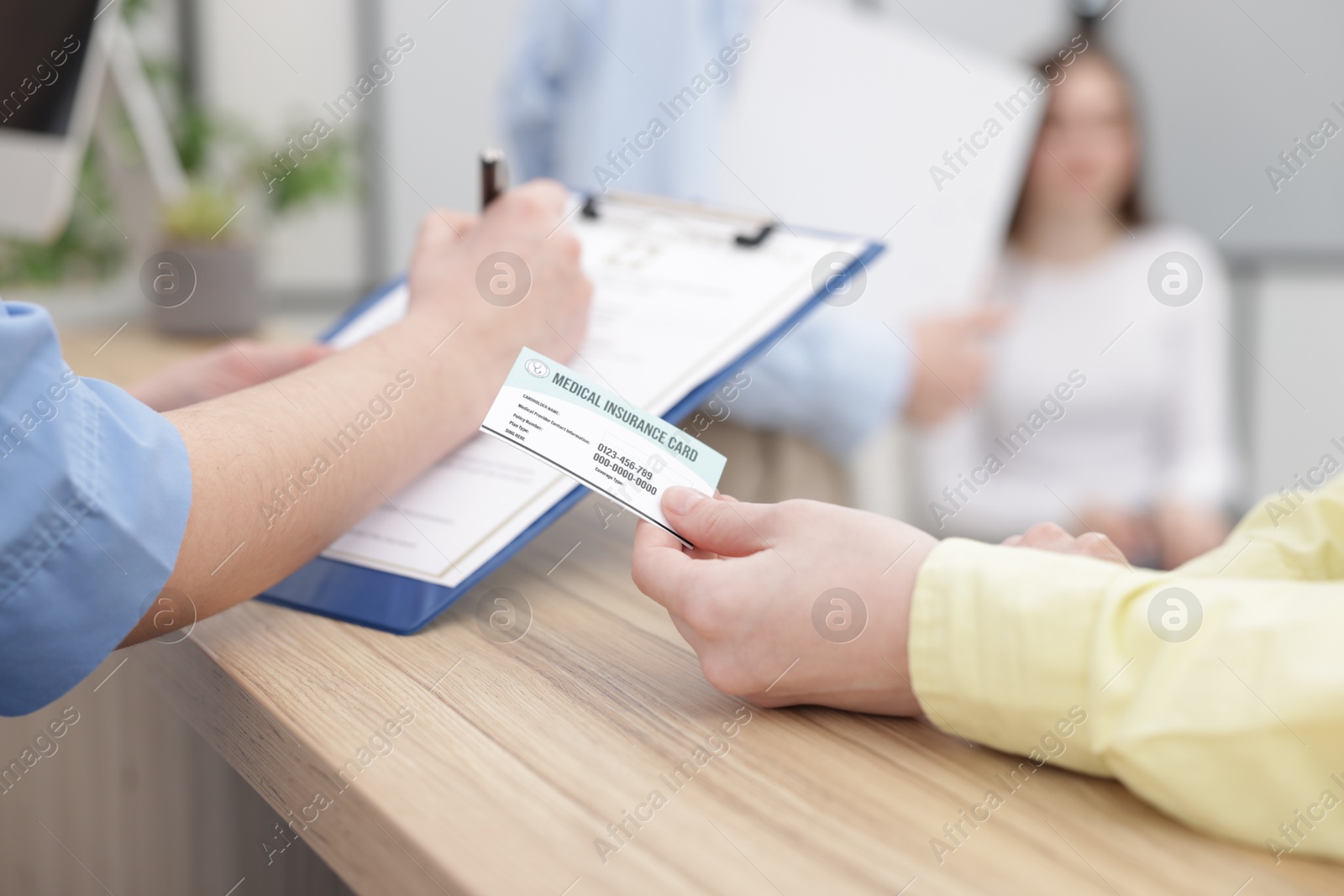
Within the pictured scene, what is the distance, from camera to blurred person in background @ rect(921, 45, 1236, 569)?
185 centimetres

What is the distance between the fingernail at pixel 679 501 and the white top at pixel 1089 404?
1.58 m

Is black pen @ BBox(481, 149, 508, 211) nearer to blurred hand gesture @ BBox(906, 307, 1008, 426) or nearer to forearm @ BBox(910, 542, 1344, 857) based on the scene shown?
forearm @ BBox(910, 542, 1344, 857)

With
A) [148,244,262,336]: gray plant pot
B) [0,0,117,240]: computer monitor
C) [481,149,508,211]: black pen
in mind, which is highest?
[481,149,508,211]: black pen

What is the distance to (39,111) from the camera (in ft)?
3.54

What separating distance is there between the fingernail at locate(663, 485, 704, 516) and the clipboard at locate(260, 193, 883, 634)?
10 cm

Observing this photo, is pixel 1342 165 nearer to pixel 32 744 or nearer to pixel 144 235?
pixel 144 235

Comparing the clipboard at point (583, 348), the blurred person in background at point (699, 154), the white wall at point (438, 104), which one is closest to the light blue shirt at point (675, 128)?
the blurred person in background at point (699, 154)

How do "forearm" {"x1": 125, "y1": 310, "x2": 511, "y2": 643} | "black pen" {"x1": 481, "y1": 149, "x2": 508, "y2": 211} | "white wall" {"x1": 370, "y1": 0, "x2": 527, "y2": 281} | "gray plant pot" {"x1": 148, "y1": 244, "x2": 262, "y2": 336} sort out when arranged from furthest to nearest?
"white wall" {"x1": 370, "y1": 0, "x2": 527, "y2": 281} → "gray plant pot" {"x1": 148, "y1": 244, "x2": 262, "y2": 336} → "black pen" {"x1": 481, "y1": 149, "x2": 508, "y2": 211} → "forearm" {"x1": 125, "y1": 310, "x2": 511, "y2": 643}

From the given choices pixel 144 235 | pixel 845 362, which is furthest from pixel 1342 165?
pixel 144 235

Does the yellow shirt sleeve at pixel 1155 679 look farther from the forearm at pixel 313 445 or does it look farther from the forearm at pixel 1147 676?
the forearm at pixel 313 445

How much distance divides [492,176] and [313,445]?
25 centimetres

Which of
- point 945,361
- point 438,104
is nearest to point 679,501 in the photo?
point 945,361

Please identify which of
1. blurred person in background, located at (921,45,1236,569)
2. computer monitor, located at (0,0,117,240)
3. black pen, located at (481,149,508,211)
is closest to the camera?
black pen, located at (481,149,508,211)

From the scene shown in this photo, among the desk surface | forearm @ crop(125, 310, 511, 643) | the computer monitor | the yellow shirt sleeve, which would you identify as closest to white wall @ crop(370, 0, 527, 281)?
the computer monitor
